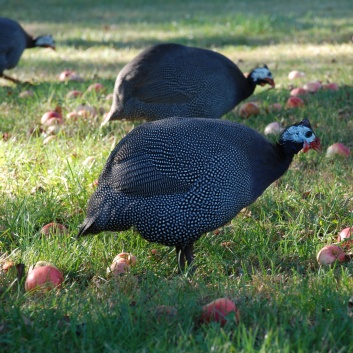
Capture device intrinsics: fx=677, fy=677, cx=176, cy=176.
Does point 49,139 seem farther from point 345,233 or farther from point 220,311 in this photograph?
point 220,311

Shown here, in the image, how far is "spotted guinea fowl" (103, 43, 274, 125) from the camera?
4.76 m

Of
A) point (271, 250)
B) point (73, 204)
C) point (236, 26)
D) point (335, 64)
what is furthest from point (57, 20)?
point (271, 250)

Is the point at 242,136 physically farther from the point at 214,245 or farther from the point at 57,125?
the point at 57,125

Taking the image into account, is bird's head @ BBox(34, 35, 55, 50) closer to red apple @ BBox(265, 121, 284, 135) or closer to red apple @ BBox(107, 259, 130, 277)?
red apple @ BBox(265, 121, 284, 135)

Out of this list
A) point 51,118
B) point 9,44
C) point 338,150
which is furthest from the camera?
point 9,44

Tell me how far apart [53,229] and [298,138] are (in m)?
1.37

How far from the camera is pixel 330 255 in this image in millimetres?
3244

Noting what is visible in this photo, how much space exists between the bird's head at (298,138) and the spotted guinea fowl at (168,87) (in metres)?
1.29

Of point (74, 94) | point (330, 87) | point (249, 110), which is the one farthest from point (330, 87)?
point (74, 94)

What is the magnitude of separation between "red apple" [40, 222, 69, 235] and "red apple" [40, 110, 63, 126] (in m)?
1.75

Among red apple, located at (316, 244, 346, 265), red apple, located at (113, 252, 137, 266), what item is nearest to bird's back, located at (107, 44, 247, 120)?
red apple, located at (113, 252, 137, 266)

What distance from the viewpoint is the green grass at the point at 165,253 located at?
2.47m

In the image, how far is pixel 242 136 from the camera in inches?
133

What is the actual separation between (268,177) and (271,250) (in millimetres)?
373
